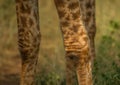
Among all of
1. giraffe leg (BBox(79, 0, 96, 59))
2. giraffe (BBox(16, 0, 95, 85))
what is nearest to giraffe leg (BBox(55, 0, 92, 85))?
giraffe (BBox(16, 0, 95, 85))

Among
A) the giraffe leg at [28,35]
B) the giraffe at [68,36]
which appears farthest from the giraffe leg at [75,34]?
the giraffe leg at [28,35]

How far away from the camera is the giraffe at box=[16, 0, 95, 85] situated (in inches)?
136

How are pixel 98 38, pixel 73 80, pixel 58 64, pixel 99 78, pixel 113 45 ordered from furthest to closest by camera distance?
pixel 98 38 → pixel 113 45 → pixel 58 64 → pixel 99 78 → pixel 73 80

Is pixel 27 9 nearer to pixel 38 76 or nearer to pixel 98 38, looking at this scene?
pixel 38 76

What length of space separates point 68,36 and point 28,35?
23.3 inches

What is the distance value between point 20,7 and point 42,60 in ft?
6.49

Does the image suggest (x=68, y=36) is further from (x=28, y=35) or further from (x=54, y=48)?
(x=54, y=48)

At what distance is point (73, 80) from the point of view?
4211 millimetres

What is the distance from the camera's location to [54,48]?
637 centimetres

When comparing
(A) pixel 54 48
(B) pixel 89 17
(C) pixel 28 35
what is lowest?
(A) pixel 54 48

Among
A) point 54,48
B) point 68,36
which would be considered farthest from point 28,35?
point 54,48

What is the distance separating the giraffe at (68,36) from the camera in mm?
3445

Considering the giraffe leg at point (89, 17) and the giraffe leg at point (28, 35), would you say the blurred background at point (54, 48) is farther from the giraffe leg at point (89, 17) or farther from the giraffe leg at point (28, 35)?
the giraffe leg at point (28, 35)

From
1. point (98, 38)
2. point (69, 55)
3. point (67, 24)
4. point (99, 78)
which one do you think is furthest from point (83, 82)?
point (98, 38)
